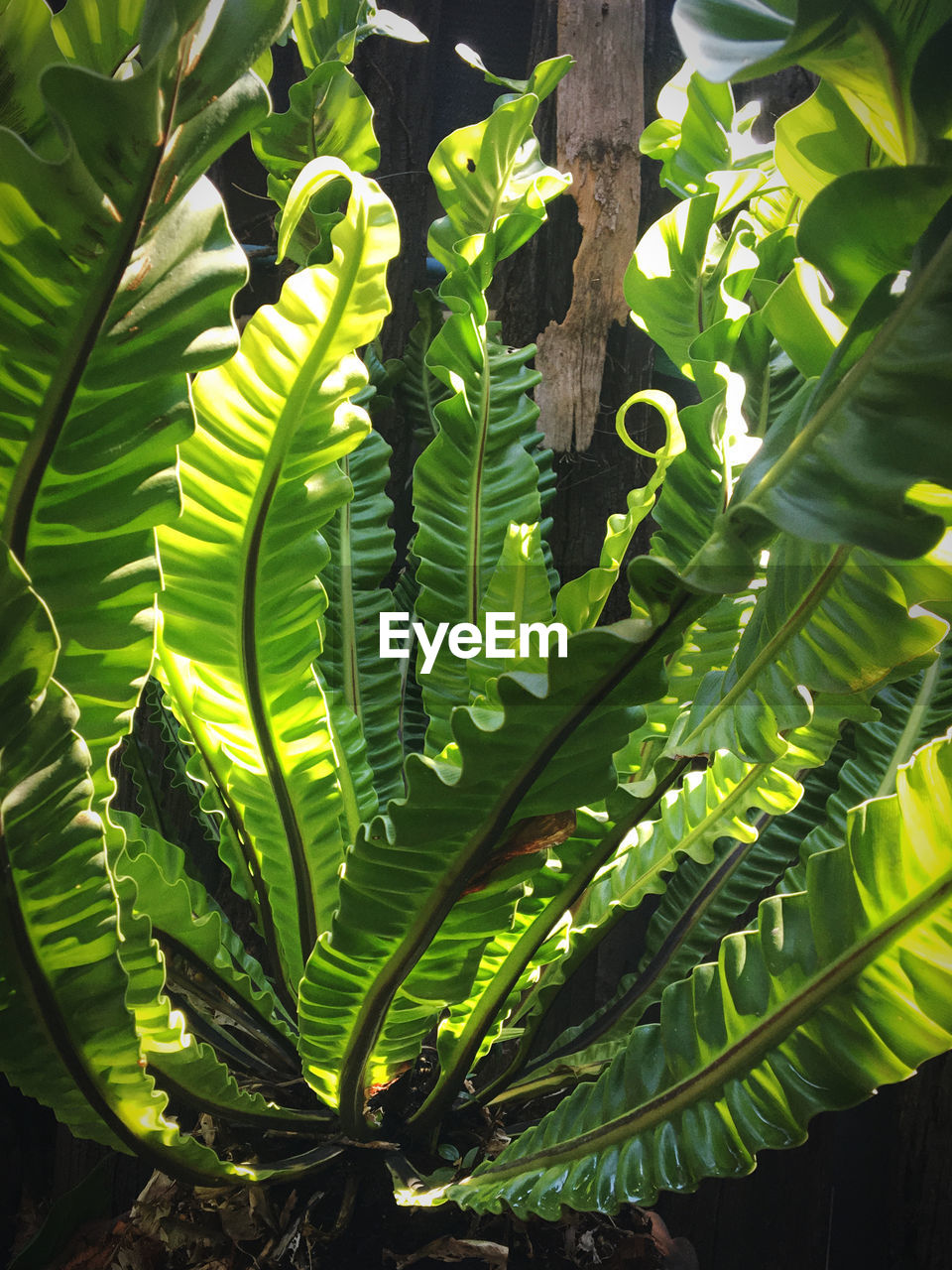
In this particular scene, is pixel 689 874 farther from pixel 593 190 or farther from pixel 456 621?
pixel 593 190

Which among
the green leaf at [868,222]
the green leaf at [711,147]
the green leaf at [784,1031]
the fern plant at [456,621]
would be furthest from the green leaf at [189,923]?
the green leaf at [711,147]

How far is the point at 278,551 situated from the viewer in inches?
21.5

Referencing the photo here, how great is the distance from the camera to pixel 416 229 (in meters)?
1.18

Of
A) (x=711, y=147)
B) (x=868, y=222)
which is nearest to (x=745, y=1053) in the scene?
(x=868, y=222)

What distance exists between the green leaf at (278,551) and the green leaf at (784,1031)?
0.25 meters

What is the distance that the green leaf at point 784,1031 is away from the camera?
1.39 feet

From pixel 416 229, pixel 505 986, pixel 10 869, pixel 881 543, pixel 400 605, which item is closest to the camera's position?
pixel 881 543

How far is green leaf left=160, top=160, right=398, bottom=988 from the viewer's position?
1.62ft

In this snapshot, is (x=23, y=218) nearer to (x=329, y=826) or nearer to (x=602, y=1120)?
(x=329, y=826)

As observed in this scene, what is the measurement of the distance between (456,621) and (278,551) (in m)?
0.24

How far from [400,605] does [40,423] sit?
0.58 m

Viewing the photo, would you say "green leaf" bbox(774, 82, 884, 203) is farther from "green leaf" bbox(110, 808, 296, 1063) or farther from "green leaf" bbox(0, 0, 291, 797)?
"green leaf" bbox(110, 808, 296, 1063)

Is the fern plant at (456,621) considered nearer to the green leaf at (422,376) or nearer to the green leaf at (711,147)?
the green leaf at (711,147)

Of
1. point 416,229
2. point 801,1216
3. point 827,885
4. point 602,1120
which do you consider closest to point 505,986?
point 602,1120
